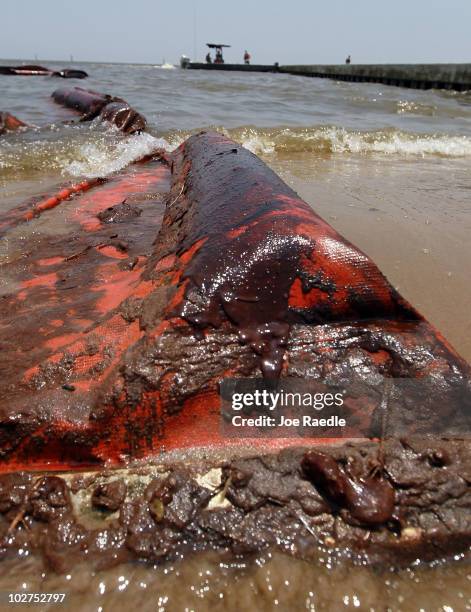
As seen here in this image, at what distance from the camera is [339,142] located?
6.95 m

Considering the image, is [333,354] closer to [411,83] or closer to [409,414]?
[409,414]

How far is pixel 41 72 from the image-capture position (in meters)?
17.2

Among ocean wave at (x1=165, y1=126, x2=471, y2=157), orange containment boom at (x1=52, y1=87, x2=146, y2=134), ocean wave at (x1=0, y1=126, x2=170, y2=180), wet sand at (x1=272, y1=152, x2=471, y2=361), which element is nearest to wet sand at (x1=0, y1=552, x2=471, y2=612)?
wet sand at (x1=272, y1=152, x2=471, y2=361)

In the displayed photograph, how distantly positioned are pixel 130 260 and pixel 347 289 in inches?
35.5

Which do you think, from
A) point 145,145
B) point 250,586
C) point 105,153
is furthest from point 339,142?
point 250,586

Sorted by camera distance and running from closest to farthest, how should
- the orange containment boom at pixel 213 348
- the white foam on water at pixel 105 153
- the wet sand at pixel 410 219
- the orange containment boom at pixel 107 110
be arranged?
the orange containment boom at pixel 213 348 → the wet sand at pixel 410 219 → the white foam on water at pixel 105 153 → the orange containment boom at pixel 107 110

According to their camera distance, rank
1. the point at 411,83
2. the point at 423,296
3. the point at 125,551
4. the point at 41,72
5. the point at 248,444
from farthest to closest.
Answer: the point at 411,83, the point at 41,72, the point at 423,296, the point at 248,444, the point at 125,551

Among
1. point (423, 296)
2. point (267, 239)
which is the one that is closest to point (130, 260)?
point (267, 239)

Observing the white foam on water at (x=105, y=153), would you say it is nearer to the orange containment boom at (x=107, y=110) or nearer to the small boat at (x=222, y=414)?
the orange containment boom at (x=107, y=110)

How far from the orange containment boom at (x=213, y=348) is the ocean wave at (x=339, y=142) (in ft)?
18.3

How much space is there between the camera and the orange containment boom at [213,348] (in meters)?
1.06

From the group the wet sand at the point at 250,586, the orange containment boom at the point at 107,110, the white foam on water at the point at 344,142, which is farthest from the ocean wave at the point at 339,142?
the wet sand at the point at 250,586

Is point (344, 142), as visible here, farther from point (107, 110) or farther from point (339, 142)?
point (107, 110)

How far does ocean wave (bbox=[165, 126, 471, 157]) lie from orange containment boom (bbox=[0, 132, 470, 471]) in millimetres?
5571
